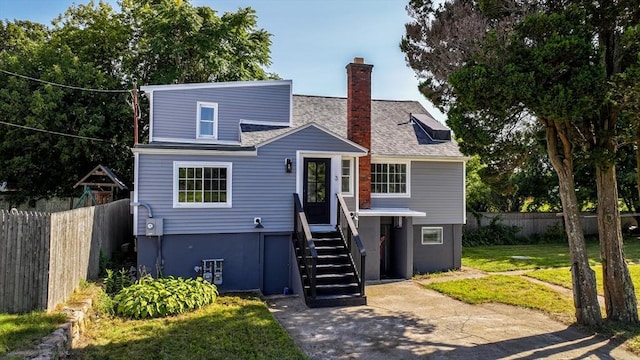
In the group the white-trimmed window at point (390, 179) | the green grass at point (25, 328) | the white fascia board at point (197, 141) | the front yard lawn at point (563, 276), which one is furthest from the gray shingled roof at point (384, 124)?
the green grass at point (25, 328)

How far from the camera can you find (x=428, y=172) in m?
14.2

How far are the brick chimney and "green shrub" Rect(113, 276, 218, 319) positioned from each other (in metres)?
5.64

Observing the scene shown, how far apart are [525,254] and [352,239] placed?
10118mm

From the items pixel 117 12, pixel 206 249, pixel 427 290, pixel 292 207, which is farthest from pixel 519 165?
pixel 117 12

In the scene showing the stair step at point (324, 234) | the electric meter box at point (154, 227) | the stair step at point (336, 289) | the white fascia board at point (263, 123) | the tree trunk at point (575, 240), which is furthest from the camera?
the white fascia board at point (263, 123)

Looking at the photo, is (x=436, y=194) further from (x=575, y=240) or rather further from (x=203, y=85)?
(x=203, y=85)

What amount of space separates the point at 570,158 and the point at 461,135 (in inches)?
82.9

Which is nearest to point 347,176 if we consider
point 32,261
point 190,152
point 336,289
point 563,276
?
point 336,289

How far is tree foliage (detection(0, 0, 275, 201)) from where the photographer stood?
18.8m

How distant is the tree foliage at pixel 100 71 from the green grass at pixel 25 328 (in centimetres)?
1446

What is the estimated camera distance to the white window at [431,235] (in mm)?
14172

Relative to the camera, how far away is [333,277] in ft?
33.6

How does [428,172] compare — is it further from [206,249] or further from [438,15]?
[206,249]

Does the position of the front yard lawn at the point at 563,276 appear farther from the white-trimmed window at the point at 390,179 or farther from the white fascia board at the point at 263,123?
the white fascia board at the point at 263,123
